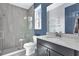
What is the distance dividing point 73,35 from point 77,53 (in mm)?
580

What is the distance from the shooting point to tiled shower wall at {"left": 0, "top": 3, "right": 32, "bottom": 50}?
2129 mm

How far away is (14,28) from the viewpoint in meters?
2.16

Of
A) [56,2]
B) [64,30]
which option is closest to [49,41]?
[64,30]

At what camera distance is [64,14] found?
203 centimetres

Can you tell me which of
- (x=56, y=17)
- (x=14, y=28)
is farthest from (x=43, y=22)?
(x=14, y=28)

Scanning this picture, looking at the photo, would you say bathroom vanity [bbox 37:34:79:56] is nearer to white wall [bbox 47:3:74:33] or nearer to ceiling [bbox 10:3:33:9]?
white wall [bbox 47:3:74:33]

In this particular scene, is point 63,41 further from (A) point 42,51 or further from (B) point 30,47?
(B) point 30,47

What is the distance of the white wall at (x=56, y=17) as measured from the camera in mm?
2031

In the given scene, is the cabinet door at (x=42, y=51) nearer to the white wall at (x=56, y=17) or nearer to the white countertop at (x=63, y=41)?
the white countertop at (x=63, y=41)

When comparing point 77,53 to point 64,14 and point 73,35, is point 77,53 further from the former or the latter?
point 64,14

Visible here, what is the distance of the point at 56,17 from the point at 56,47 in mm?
639

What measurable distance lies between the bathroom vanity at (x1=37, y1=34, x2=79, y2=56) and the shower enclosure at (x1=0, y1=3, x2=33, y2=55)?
0.96 feet

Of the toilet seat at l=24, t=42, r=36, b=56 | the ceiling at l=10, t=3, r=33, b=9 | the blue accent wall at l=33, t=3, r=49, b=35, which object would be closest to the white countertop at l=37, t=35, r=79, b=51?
the blue accent wall at l=33, t=3, r=49, b=35

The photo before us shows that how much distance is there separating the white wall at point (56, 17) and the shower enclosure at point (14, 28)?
0.42m
